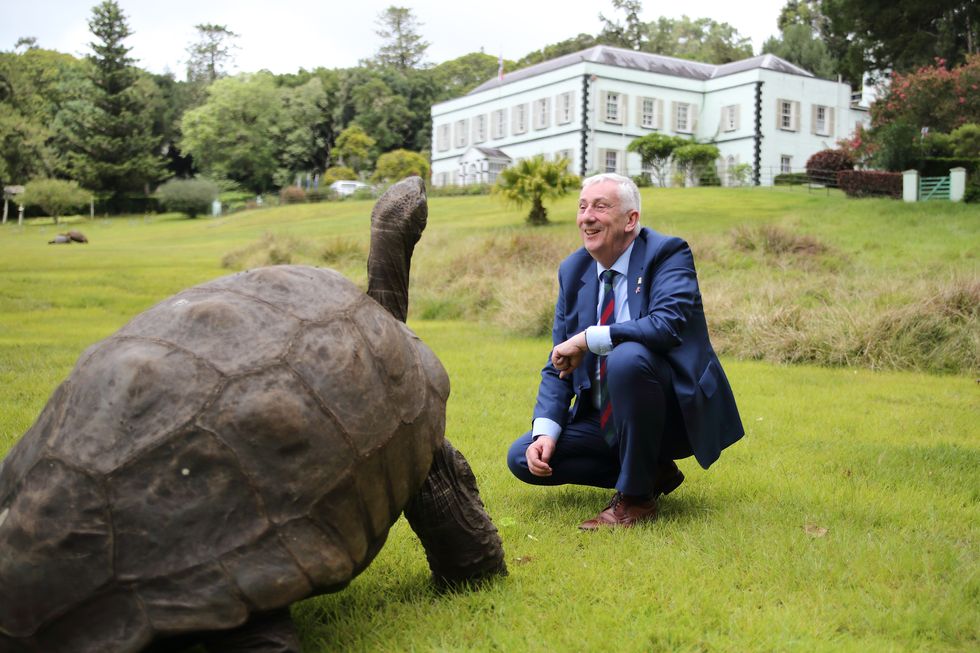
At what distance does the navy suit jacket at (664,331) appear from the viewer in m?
3.89

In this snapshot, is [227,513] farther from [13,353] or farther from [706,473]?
[13,353]

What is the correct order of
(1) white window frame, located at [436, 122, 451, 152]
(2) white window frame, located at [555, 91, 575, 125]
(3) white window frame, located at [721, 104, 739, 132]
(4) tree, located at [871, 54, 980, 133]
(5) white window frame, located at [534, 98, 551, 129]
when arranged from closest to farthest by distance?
(4) tree, located at [871, 54, 980, 133], (3) white window frame, located at [721, 104, 739, 132], (2) white window frame, located at [555, 91, 575, 125], (5) white window frame, located at [534, 98, 551, 129], (1) white window frame, located at [436, 122, 451, 152]

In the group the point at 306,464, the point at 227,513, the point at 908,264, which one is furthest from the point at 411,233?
the point at 908,264

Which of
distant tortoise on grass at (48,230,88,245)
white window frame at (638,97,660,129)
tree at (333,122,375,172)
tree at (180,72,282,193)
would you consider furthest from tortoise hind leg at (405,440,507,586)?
tree at (180,72,282,193)

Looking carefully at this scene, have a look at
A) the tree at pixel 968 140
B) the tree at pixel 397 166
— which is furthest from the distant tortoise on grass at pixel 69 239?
the tree at pixel 968 140

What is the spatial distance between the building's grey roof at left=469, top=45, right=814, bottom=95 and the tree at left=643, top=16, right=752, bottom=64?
25.5 metres

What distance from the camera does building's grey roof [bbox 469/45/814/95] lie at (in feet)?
156

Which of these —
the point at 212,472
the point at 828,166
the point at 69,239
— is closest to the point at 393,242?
the point at 212,472

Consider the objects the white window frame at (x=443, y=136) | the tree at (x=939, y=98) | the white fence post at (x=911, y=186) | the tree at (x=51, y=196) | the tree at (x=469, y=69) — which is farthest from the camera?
the tree at (x=469, y=69)

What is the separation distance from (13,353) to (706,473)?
7.90m

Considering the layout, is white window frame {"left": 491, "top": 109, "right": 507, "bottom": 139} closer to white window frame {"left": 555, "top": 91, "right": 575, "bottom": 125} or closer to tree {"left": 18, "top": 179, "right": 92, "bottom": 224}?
white window frame {"left": 555, "top": 91, "right": 575, "bottom": 125}

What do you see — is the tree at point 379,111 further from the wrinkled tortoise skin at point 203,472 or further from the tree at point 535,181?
the wrinkled tortoise skin at point 203,472

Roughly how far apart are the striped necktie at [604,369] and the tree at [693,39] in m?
76.1

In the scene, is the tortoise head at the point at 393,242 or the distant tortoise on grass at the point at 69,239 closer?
the tortoise head at the point at 393,242
